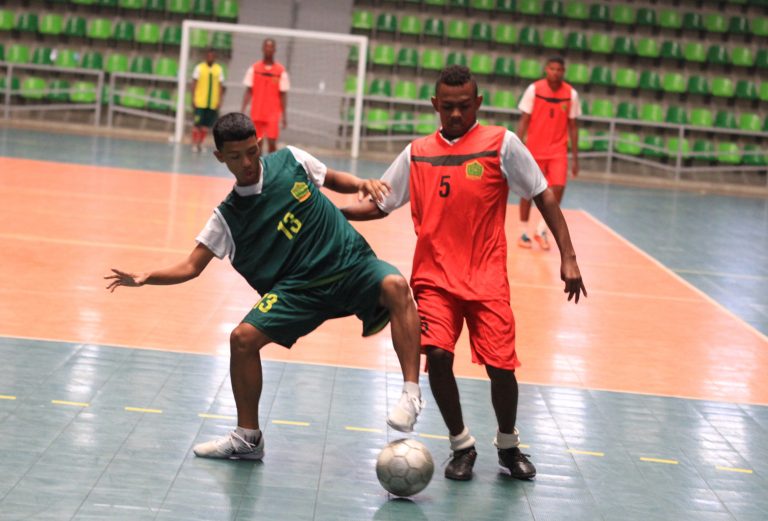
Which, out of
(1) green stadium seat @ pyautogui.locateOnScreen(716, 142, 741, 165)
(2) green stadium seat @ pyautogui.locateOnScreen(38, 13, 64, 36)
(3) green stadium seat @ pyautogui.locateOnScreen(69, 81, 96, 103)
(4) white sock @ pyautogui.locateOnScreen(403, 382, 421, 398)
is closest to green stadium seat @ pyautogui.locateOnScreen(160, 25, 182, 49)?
(3) green stadium seat @ pyautogui.locateOnScreen(69, 81, 96, 103)

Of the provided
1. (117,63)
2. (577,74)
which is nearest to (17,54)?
(117,63)

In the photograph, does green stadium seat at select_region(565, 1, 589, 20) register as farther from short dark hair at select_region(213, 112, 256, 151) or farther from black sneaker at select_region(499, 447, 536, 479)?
short dark hair at select_region(213, 112, 256, 151)

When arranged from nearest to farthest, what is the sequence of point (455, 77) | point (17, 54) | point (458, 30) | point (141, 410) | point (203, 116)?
point (455, 77) → point (141, 410) → point (203, 116) → point (17, 54) → point (458, 30)

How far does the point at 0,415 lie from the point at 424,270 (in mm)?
2187

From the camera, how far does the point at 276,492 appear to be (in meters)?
4.59

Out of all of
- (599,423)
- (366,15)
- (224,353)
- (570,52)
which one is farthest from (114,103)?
→ (599,423)

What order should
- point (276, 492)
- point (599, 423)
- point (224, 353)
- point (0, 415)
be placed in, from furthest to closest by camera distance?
point (224, 353) < point (599, 423) < point (0, 415) < point (276, 492)

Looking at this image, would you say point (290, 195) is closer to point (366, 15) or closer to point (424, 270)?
point (424, 270)

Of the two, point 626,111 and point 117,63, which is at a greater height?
point 117,63

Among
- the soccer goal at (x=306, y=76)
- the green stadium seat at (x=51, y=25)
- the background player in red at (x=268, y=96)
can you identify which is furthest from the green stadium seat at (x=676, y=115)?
the green stadium seat at (x=51, y=25)

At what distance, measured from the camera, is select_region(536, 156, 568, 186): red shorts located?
37.2 feet

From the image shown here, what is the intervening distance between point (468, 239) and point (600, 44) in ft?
64.5

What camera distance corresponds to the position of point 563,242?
4703mm

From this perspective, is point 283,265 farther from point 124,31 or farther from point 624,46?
point 624,46
